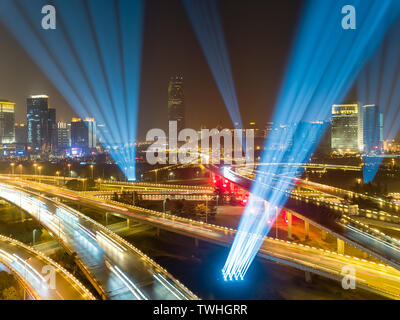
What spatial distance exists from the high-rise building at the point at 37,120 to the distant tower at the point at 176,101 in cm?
5050

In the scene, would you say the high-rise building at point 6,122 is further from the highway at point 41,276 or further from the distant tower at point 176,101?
the highway at point 41,276

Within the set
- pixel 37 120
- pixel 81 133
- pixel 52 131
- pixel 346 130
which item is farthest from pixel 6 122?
pixel 346 130

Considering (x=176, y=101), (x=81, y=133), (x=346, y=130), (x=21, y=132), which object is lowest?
(x=346, y=130)

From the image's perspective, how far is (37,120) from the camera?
105750 mm

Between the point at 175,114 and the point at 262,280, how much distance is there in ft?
377

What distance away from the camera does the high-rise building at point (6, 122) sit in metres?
103

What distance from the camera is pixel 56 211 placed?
18641 mm

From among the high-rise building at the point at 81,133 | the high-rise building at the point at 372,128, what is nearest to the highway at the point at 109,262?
the high-rise building at the point at 372,128

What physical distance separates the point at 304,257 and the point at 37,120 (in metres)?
Answer: 118

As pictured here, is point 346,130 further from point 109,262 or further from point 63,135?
point 63,135

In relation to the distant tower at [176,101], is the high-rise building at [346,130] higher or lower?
lower

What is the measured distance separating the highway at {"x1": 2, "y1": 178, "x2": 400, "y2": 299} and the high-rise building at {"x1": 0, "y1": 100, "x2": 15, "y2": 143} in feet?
360

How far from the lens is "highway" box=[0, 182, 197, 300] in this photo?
897 cm
